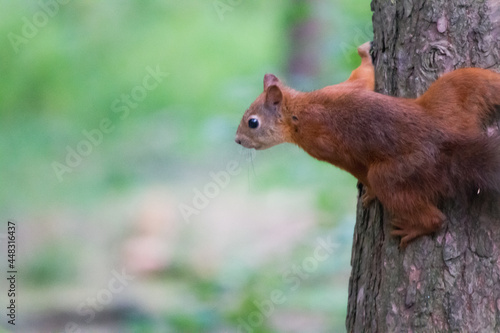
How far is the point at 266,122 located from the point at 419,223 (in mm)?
721

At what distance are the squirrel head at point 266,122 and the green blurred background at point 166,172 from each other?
49.8 inches

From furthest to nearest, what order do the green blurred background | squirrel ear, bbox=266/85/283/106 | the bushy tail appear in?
1. the green blurred background
2. squirrel ear, bbox=266/85/283/106
3. the bushy tail

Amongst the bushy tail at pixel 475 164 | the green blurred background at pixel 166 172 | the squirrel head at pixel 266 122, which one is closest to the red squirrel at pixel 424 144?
the bushy tail at pixel 475 164

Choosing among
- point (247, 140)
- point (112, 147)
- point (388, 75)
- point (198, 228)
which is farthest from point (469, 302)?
point (112, 147)

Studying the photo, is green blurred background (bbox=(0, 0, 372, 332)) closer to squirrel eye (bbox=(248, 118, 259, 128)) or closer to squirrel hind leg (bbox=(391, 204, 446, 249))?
squirrel eye (bbox=(248, 118, 259, 128))

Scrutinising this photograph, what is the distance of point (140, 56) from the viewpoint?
3684 mm

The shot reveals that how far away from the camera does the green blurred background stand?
3553 millimetres

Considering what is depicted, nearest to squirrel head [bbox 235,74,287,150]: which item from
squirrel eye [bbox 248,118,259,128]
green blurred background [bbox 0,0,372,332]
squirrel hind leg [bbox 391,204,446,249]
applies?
squirrel eye [bbox 248,118,259,128]

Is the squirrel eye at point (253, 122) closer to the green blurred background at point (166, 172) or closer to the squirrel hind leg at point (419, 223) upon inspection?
the squirrel hind leg at point (419, 223)

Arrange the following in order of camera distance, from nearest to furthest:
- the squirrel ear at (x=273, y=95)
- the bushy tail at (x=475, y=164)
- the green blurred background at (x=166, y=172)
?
the bushy tail at (x=475, y=164)
the squirrel ear at (x=273, y=95)
the green blurred background at (x=166, y=172)

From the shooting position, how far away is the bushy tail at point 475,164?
5.54 ft

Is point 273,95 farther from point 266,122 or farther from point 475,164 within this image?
point 475,164

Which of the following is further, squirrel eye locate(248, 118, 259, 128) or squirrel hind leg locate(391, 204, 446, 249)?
squirrel eye locate(248, 118, 259, 128)

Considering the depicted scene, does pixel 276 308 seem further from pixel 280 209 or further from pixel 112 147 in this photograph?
pixel 112 147
